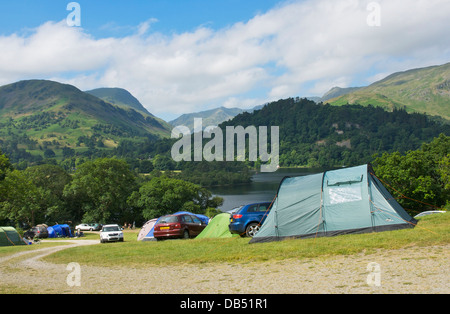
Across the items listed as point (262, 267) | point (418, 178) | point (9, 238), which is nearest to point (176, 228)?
point (262, 267)

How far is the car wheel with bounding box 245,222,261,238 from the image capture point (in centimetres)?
1897

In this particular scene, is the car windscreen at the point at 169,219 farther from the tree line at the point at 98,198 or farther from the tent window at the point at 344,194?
the tree line at the point at 98,198

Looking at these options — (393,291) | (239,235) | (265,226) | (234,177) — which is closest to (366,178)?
(265,226)

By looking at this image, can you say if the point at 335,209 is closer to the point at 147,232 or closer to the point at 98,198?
the point at 147,232

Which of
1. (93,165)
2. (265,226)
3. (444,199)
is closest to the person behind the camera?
(265,226)

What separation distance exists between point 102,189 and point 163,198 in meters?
10.2

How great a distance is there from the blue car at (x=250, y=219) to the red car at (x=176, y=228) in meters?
3.97

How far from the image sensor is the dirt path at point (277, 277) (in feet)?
29.4

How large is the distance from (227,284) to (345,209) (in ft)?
26.8

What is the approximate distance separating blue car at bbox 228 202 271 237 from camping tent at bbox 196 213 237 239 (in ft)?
4.85

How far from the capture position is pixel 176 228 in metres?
21.9

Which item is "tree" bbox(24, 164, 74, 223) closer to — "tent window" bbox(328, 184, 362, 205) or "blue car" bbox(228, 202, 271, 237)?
"blue car" bbox(228, 202, 271, 237)
